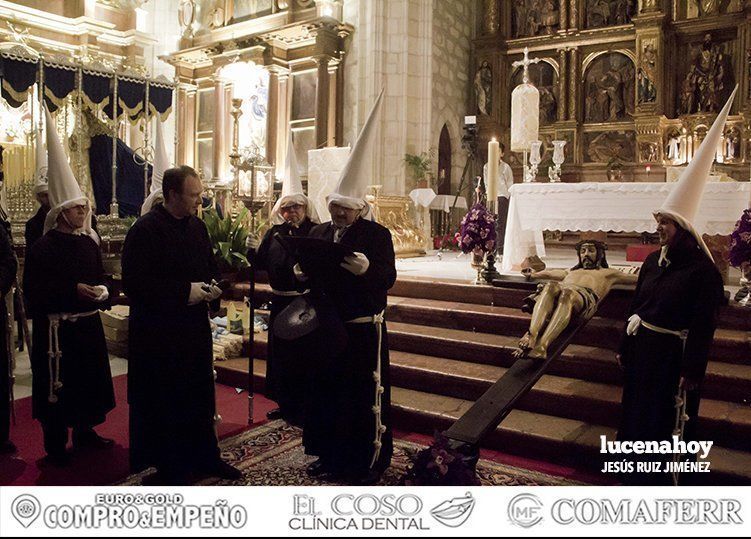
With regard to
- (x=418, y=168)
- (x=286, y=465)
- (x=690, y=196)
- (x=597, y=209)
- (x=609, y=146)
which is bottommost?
(x=286, y=465)

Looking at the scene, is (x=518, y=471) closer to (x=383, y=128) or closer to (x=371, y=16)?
(x=383, y=128)

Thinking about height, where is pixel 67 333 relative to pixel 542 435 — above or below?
above

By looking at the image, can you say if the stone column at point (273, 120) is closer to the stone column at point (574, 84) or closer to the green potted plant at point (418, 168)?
the green potted plant at point (418, 168)

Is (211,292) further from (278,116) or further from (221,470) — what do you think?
(278,116)

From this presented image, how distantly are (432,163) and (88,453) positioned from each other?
949cm

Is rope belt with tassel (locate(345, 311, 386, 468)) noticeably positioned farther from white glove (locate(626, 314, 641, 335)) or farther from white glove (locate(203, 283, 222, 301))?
white glove (locate(626, 314, 641, 335))

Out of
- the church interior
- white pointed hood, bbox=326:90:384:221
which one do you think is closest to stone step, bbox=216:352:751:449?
the church interior

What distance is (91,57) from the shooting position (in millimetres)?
12984

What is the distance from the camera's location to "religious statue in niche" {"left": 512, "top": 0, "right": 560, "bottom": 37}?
13102 millimetres

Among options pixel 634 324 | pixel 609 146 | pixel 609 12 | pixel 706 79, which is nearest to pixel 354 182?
pixel 634 324

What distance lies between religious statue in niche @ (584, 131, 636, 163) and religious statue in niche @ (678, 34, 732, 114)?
1.08 metres

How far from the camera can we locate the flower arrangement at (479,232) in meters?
6.46

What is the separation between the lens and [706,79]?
11.8 metres

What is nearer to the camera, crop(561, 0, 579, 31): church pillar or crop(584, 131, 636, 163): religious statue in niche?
crop(584, 131, 636, 163): religious statue in niche
